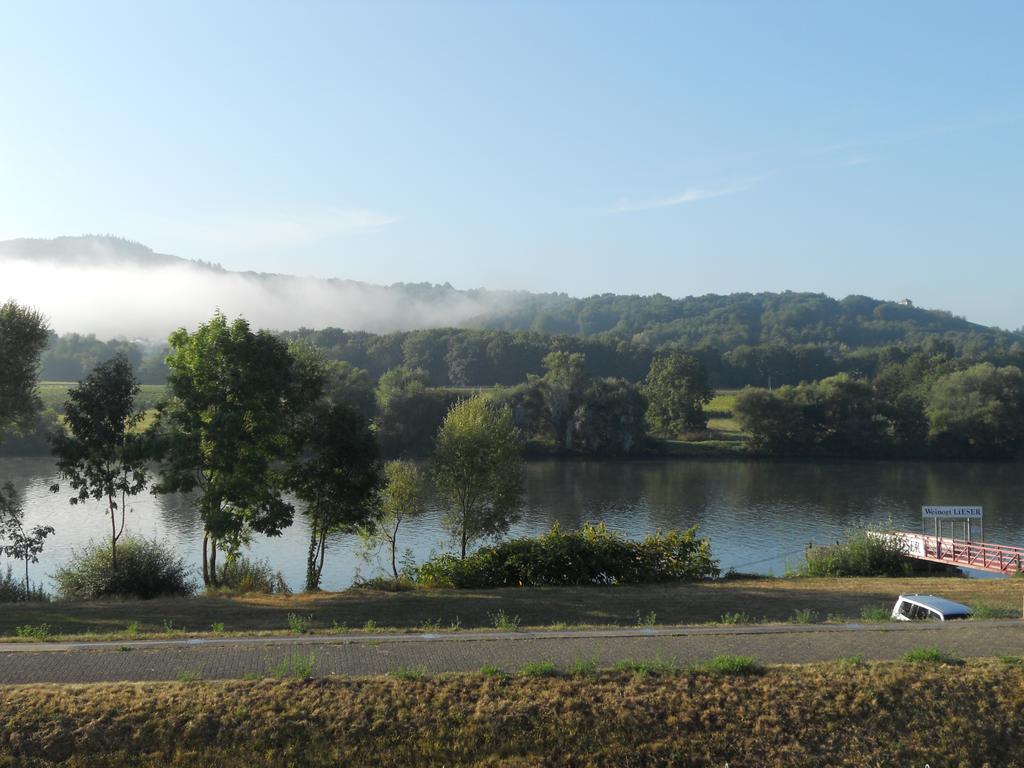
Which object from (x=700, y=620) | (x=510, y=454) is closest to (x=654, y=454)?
(x=510, y=454)

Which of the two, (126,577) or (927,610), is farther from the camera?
(126,577)

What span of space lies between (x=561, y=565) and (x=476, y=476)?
1079cm

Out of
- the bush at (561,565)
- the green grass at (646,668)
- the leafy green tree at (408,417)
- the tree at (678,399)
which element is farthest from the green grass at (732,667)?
the tree at (678,399)

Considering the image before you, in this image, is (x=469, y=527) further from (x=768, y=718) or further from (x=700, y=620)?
(x=768, y=718)

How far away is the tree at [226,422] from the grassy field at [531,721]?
53.9 ft

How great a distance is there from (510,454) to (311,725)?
92.7 feet

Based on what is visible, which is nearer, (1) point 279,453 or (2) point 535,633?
(2) point 535,633

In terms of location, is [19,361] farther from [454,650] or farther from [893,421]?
[893,421]

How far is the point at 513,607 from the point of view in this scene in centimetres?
A: 2327

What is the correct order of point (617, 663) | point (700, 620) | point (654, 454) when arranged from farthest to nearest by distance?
1. point (654, 454)
2. point (700, 620)
3. point (617, 663)

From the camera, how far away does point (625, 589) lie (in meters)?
27.0

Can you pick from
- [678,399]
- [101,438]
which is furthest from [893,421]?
[101,438]

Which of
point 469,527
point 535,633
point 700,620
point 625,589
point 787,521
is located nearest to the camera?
point 535,633

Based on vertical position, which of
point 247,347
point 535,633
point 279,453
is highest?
point 247,347
